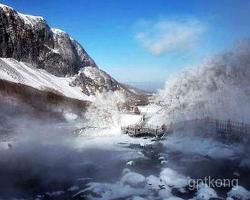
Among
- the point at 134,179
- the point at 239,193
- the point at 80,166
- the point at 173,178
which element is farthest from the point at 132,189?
the point at 80,166

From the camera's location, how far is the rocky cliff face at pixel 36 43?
346 ft

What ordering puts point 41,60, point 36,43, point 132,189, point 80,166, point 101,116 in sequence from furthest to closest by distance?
point 36,43 < point 41,60 < point 101,116 < point 80,166 < point 132,189

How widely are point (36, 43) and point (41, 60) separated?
20.4 feet

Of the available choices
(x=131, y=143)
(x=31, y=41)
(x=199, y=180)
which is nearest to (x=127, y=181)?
→ (x=199, y=180)

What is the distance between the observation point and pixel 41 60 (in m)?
114

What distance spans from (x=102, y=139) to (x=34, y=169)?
16518 mm

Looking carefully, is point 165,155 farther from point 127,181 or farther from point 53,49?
point 53,49

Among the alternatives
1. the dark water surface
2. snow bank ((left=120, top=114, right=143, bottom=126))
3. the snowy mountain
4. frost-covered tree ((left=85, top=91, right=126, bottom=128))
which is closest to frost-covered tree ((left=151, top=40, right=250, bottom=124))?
snow bank ((left=120, top=114, right=143, bottom=126))

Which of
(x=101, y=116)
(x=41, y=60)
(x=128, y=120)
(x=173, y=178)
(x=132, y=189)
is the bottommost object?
(x=132, y=189)

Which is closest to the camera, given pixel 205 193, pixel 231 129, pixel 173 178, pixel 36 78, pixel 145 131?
pixel 205 193

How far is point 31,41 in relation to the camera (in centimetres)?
11331

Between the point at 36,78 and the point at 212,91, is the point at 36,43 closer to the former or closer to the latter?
the point at 36,78

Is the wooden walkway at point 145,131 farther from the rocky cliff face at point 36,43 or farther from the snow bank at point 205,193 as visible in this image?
the rocky cliff face at point 36,43

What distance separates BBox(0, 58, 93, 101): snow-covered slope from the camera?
286 ft
